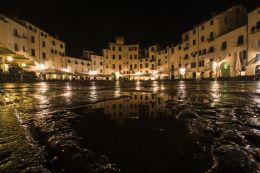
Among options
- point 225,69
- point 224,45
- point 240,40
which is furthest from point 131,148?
point 224,45

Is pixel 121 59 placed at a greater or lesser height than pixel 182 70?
greater

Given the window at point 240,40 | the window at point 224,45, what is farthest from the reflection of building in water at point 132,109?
the window at point 224,45

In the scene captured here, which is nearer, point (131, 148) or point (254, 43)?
point (131, 148)

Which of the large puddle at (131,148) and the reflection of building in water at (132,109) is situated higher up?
the large puddle at (131,148)

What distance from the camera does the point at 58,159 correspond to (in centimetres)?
121

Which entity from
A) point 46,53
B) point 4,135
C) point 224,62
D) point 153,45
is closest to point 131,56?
point 153,45

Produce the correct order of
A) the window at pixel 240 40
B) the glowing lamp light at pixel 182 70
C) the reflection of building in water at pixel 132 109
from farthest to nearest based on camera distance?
the glowing lamp light at pixel 182 70 < the window at pixel 240 40 < the reflection of building in water at pixel 132 109

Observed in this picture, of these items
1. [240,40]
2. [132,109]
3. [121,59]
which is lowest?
[132,109]

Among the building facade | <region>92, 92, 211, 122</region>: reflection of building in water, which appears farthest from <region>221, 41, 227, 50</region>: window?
<region>92, 92, 211, 122</region>: reflection of building in water

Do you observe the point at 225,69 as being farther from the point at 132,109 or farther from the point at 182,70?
the point at 132,109

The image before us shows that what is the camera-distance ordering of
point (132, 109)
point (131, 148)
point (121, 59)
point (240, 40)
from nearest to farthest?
1. point (131, 148)
2. point (132, 109)
3. point (240, 40)
4. point (121, 59)

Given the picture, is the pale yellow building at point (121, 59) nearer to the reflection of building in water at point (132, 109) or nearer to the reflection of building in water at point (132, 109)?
the reflection of building in water at point (132, 109)

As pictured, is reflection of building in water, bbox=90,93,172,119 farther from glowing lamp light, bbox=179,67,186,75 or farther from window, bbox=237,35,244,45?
glowing lamp light, bbox=179,67,186,75

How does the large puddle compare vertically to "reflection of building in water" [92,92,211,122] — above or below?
above
